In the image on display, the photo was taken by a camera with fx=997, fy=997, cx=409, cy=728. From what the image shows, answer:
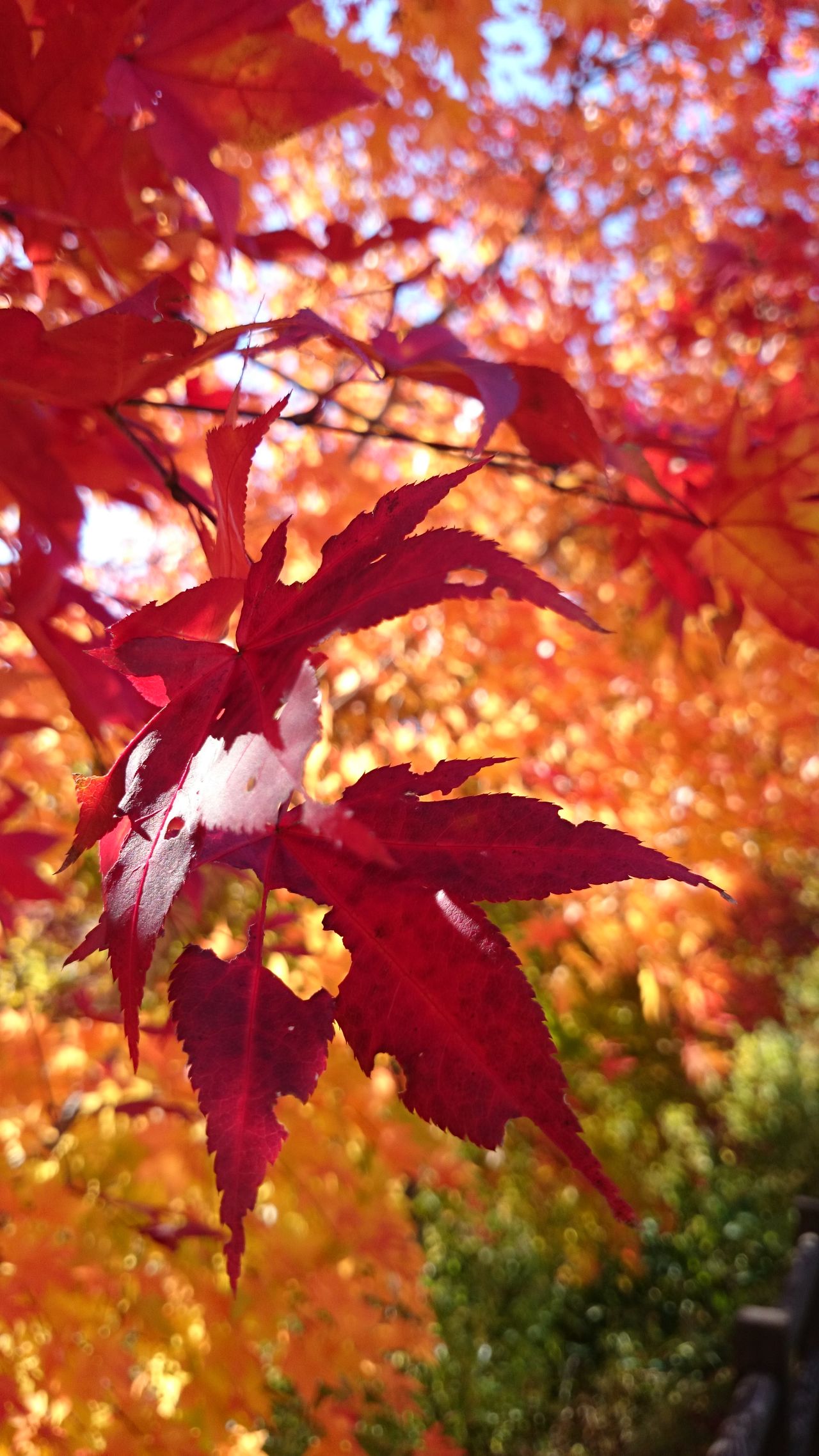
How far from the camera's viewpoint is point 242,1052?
35 cm

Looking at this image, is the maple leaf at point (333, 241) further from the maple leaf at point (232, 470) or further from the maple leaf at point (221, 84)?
the maple leaf at point (232, 470)

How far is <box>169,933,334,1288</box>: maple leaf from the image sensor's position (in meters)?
0.33

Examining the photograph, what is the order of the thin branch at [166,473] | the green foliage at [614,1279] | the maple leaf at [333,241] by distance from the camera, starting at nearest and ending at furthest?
the thin branch at [166,473] → the maple leaf at [333,241] → the green foliage at [614,1279]

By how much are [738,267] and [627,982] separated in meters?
3.10

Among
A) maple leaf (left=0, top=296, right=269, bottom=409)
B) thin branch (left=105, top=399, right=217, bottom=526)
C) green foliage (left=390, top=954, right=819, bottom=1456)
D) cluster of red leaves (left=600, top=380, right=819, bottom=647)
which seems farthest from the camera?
green foliage (left=390, top=954, right=819, bottom=1456)

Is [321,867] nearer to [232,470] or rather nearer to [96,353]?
[232,470]

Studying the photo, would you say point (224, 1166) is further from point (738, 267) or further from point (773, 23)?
point (773, 23)

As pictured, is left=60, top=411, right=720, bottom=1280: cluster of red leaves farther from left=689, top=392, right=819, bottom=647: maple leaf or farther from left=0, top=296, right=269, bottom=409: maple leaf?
left=689, top=392, right=819, bottom=647: maple leaf

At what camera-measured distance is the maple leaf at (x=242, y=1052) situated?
33 centimetres

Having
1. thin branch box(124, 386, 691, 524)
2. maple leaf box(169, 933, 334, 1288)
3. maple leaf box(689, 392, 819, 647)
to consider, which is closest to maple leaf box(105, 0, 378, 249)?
thin branch box(124, 386, 691, 524)

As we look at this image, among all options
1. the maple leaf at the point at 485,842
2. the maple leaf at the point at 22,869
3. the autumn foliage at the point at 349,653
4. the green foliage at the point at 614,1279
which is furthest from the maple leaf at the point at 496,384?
the green foliage at the point at 614,1279

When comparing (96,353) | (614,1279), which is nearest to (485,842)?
(96,353)

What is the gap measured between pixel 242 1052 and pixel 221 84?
555 millimetres

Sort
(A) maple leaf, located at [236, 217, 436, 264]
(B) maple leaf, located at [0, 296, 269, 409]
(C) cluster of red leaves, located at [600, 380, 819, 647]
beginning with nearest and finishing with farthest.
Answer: (B) maple leaf, located at [0, 296, 269, 409], (C) cluster of red leaves, located at [600, 380, 819, 647], (A) maple leaf, located at [236, 217, 436, 264]
